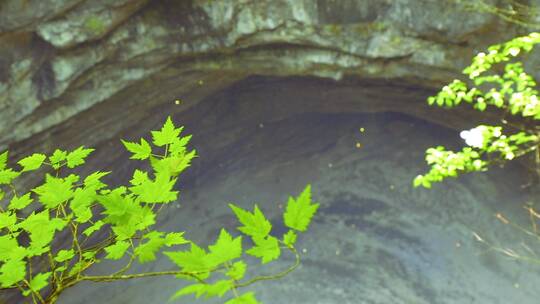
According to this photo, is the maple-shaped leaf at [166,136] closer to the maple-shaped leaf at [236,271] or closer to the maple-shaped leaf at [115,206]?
the maple-shaped leaf at [115,206]

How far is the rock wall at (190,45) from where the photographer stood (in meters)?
4.53

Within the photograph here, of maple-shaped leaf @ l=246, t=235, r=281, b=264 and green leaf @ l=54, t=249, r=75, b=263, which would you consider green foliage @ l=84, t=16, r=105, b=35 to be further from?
maple-shaped leaf @ l=246, t=235, r=281, b=264

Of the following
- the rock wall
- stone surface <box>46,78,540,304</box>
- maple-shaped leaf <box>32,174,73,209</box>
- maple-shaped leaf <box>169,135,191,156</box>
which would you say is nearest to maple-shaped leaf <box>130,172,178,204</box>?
maple-shaped leaf <box>169,135,191,156</box>

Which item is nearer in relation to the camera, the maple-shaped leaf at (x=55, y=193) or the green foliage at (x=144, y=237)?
the green foliage at (x=144, y=237)

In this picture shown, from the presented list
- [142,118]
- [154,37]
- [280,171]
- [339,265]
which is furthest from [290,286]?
[154,37]

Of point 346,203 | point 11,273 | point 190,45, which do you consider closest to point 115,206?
point 11,273

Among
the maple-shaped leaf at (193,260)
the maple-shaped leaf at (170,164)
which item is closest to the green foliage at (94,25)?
the maple-shaped leaf at (170,164)

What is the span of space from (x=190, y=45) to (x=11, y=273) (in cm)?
455

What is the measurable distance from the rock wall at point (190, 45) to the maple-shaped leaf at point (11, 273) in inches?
155

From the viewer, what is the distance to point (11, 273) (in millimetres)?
1081

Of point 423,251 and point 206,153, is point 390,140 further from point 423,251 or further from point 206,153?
point 206,153

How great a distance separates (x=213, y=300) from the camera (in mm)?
5703

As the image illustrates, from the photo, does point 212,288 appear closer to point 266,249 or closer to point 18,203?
point 266,249

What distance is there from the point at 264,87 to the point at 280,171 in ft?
4.79
